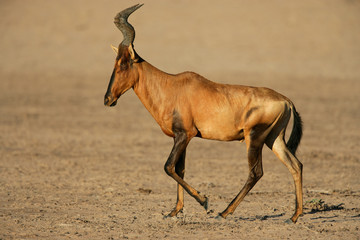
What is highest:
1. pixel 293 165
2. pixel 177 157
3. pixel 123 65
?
pixel 123 65

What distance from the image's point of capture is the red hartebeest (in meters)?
8.61

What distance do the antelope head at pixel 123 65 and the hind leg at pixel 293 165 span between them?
209cm

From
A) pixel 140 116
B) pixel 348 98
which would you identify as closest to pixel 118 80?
pixel 140 116

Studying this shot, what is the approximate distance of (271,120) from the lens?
8.67 metres

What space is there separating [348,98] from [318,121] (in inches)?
217

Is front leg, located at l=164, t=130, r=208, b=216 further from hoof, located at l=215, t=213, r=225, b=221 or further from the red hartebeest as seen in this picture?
hoof, located at l=215, t=213, r=225, b=221

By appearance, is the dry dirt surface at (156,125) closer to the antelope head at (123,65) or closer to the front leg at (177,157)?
the front leg at (177,157)

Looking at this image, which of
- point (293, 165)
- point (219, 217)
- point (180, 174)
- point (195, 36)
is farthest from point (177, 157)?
point (195, 36)

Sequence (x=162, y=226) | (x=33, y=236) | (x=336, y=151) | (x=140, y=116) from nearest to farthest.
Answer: (x=33, y=236), (x=162, y=226), (x=336, y=151), (x=140, y=116)

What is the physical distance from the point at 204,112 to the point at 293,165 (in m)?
1.38

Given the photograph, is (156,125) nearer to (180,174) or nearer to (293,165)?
(180,174)

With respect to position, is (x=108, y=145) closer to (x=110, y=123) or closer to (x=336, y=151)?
(x=110, y=123)

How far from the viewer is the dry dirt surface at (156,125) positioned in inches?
351

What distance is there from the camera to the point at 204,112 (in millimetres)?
8711
